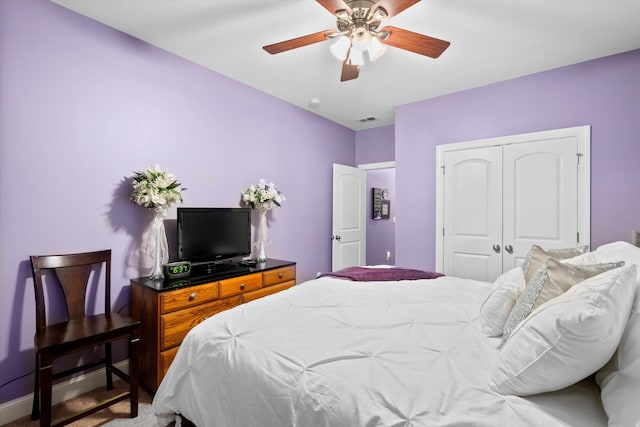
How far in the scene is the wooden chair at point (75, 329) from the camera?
167 centimetres

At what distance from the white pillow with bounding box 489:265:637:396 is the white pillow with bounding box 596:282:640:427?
3 centimetres

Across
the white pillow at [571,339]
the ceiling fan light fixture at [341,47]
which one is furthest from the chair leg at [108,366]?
the ceiling fan light fixture at [341,47]

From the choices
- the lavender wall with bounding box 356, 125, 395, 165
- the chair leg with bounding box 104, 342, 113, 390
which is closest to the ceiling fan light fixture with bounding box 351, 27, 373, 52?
the chair leg with bounding box 104, 342, 113, 390

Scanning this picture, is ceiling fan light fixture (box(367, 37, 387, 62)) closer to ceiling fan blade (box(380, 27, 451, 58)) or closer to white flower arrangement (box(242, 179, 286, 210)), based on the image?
ceiling fan blade (box(380, 27, 451, 58))

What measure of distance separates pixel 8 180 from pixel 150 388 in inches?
66.2

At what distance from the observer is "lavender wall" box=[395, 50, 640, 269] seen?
107 inches

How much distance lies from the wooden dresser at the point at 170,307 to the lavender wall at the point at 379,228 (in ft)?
11.6

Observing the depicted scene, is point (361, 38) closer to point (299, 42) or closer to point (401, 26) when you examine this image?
point (299, 42)

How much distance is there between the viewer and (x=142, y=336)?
91.1 inches

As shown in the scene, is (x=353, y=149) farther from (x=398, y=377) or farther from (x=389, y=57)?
(x=398, y=377)

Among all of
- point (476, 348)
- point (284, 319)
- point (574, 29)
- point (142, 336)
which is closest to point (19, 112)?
point (142, 336)

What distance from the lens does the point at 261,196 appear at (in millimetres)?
3326

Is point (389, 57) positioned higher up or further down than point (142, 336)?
higher up

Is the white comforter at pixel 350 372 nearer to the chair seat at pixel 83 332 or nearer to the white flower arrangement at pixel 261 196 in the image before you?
the chair seat at pixel 83 332
